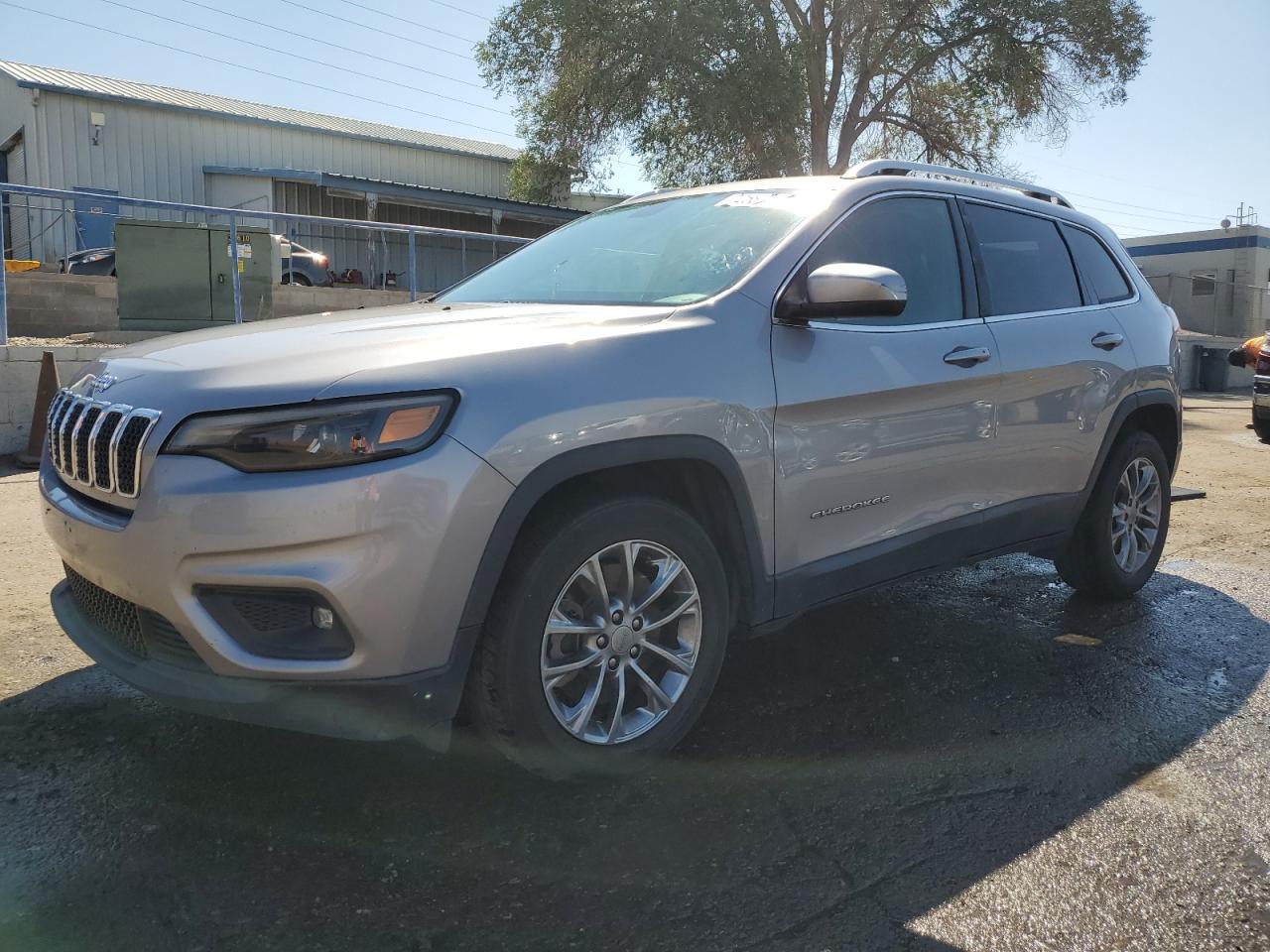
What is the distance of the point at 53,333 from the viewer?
1238 centimetres

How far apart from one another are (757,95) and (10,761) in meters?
22.3

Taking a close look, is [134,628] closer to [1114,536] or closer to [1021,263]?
[1021,263]

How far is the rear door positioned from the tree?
19.4 m

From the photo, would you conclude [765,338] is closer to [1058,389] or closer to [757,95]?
[1058,389]

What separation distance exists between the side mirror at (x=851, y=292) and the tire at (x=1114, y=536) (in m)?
2.02

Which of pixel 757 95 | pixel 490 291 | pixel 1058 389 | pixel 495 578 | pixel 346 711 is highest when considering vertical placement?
pixel 757 95

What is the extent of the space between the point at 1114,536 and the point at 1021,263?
4.51 ft

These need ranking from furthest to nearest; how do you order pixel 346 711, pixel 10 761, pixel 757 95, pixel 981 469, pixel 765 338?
pixel 757 95 → pixel 981 469 → pixel 765 338 → pixel 10 761 → pixel 346 711

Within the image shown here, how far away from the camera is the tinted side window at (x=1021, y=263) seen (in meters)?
4.03

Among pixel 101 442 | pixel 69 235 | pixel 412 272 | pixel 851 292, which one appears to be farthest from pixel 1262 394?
pixel 69 235

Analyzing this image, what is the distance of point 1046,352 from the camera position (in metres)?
4.06

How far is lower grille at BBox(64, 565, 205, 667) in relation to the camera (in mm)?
2441

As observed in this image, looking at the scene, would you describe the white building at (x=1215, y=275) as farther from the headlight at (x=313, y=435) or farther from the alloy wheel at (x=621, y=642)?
the headlight at (x=313, y=435)

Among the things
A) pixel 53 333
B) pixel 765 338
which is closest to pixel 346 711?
pixel 765 338
